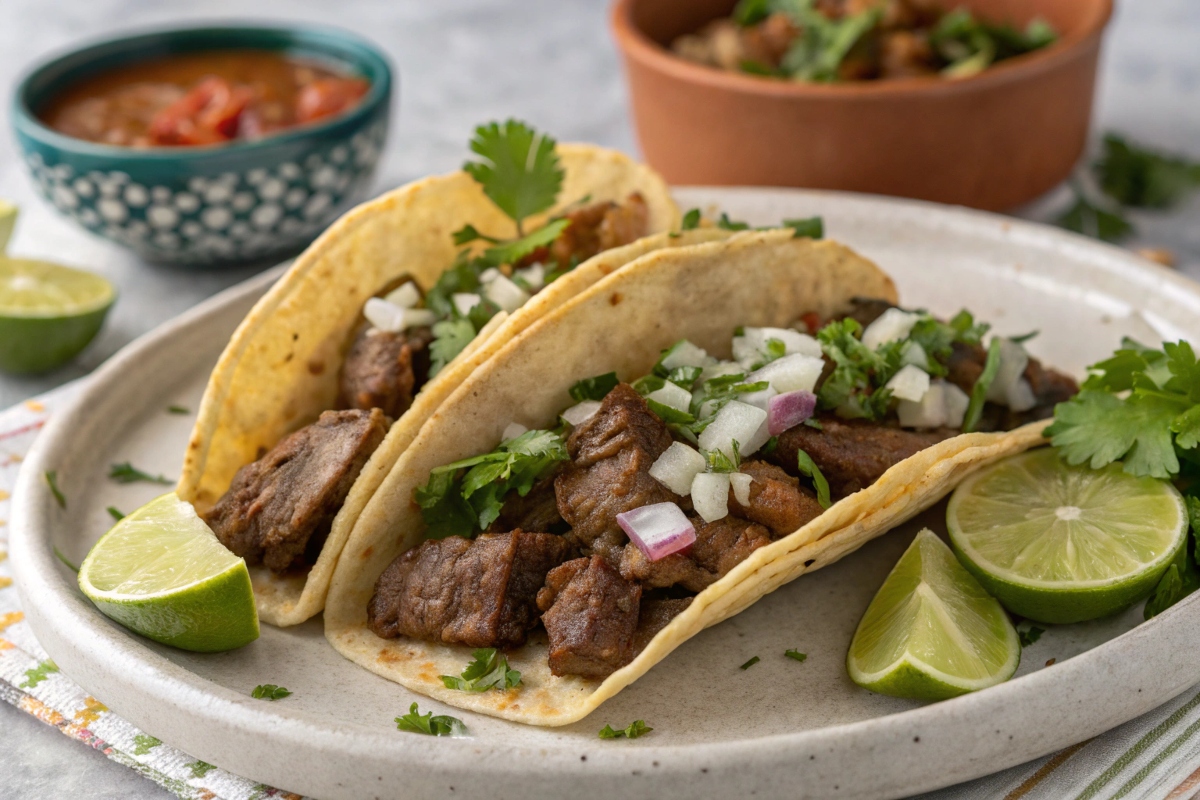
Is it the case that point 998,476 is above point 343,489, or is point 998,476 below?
below

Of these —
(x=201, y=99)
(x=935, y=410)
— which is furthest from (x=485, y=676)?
(x=201, y=99)

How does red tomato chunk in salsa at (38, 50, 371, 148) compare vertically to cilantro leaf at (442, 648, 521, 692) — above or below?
above

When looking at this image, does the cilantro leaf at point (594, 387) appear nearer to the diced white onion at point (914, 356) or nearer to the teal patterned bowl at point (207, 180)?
the diced white onion at point (914, 356)

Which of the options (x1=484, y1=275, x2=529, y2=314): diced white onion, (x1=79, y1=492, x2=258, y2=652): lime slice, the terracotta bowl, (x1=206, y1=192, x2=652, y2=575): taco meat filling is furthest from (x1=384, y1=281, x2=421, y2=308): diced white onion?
the terracotta bowl

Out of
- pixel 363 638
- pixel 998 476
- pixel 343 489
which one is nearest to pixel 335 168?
pixel 343 489

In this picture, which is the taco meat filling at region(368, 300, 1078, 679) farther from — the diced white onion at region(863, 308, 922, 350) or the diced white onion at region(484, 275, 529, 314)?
the diced white onion at region(484, 275, 529, 314)

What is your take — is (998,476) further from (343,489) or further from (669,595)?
(343,489)
